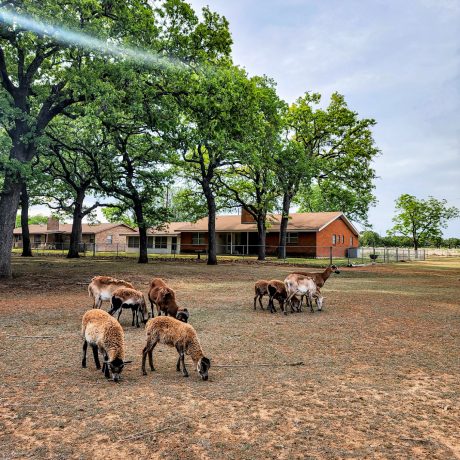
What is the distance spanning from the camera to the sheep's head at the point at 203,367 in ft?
18.9

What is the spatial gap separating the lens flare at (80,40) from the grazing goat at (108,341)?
13.7 meters

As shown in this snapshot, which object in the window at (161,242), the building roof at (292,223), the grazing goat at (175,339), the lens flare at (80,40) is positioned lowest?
the grazing goat at (175,339)

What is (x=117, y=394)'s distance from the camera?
17.0 ft

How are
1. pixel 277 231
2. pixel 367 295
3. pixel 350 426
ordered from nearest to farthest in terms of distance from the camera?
pixel 350 426
pixel 367 295
pixel 277 231

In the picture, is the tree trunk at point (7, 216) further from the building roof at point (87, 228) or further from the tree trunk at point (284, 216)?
the building roof at point (87, 228)

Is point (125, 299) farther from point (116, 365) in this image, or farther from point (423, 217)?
point (423, 217)

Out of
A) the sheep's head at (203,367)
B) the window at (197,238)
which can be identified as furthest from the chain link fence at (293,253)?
the sheep's head at (203,367)

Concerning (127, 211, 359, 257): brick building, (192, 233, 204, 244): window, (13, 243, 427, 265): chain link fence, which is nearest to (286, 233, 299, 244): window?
(127, 211, 359, 257): brick building

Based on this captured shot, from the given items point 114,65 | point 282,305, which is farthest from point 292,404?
point 114,65

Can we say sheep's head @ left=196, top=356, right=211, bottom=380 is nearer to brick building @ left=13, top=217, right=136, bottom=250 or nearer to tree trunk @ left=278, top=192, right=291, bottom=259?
tree trunk @ left=278, top=192, right=291, bottom=259

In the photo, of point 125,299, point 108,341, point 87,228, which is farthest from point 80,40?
point 87,228

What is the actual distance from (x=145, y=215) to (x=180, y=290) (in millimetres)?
19176

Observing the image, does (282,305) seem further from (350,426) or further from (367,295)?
(350,426)

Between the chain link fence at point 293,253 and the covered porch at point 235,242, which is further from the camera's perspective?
the covered porch at point 235,242
